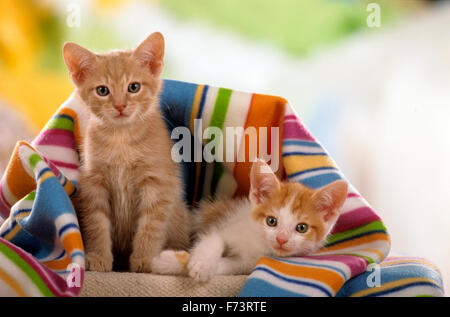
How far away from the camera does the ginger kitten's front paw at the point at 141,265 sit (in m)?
1.05

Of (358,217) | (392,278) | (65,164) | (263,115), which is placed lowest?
(392,278)

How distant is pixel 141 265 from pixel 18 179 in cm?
33

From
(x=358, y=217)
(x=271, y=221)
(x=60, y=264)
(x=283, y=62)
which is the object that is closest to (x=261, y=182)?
(x=271, y=221)

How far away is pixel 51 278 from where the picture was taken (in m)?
0.87

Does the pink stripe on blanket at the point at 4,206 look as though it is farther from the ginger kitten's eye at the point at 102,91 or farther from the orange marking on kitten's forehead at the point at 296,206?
the orange marking on kitten's forehead at the point at 296,206

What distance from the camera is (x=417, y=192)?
1576 mm

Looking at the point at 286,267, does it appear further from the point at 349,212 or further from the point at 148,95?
the point at 148,95

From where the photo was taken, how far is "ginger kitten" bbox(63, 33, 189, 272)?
108 centimetres

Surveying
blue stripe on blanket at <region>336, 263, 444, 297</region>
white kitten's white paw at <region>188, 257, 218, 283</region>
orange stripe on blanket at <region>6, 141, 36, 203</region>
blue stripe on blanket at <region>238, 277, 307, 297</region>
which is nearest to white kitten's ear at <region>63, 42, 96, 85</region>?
orange stripe on blanket at <region>6, 141, 36, 203</region>

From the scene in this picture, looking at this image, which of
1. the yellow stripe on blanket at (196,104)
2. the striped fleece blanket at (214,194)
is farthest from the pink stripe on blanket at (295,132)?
the yellow stripe on blanket at (196,104)

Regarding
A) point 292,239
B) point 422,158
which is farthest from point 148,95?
point 422,158

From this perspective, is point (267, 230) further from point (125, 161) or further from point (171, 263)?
point (125, 161)

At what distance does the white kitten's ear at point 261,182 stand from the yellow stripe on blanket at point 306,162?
61 mm

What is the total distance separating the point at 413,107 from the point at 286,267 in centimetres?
92
